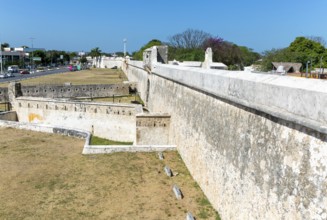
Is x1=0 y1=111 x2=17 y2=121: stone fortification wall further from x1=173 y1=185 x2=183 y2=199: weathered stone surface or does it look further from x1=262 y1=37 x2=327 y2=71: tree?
x1=262 y1=37 x2=327 y2=71: tree

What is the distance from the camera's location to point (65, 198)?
9125 mm

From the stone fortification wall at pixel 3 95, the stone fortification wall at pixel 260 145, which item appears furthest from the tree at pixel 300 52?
the stone fortification wall at pixel 3 95

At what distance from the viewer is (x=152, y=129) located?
48.1 ft

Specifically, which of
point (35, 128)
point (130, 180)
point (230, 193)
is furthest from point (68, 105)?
point (230, 193)

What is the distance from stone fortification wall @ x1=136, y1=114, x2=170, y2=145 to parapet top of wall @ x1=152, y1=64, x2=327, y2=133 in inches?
248

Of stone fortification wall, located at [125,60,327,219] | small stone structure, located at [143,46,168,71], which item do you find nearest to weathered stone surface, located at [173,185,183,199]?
stone fortification wall, located at [125,60,327,219]

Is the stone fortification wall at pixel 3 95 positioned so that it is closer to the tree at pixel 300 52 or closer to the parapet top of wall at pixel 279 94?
the tree at pixel 300 52

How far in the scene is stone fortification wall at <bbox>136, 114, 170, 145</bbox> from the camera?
14.5 m

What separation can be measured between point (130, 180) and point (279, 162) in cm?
625

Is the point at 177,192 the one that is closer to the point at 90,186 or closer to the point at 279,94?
the point at 90,186

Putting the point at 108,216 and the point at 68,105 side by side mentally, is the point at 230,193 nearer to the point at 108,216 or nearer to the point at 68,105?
the point at 108,216

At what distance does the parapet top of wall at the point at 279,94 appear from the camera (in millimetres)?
4081

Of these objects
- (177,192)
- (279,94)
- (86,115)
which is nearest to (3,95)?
(86,115)

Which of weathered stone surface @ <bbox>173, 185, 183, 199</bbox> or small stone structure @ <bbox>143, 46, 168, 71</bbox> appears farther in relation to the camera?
small stone structure @ <bbox>143, 46, 168, 71</bbox>
